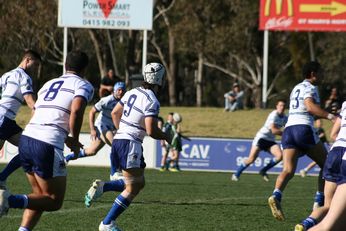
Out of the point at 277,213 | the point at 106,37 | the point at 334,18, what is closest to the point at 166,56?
the point at 106,37

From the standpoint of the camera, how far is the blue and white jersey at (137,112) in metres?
10.8

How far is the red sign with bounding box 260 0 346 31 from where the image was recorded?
3544 cm

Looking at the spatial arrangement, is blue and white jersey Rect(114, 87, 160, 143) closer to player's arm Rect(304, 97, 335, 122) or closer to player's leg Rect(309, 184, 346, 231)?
player's arm Rect(304, 97, 335, 122)

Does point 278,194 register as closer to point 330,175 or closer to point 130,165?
point 130,165

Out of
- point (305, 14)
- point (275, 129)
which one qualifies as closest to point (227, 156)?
point (275, 129)

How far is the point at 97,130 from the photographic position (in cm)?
1900

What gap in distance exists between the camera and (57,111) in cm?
916

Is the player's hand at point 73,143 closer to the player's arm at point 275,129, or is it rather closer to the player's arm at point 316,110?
the player's arm at point 316,110

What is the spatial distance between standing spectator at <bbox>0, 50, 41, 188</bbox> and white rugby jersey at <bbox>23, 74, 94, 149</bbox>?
322 centimetres

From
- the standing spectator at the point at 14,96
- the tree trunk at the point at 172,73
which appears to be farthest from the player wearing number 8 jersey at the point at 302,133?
the tree trunk at the point at 172,73

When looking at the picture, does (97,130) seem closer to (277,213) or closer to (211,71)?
(277,213)

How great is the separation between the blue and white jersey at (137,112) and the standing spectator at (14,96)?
1899 mm

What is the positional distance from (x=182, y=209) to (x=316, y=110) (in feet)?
7.87

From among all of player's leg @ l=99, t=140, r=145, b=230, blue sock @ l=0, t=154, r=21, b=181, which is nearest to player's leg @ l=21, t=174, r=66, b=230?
player's leg @ l=99, t=140, r=145, b=230
